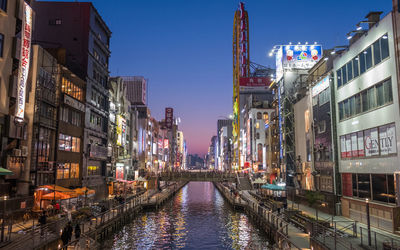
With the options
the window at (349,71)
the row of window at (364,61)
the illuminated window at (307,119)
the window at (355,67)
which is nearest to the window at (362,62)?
the row of window at (364,61)

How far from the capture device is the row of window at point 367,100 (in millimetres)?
27484

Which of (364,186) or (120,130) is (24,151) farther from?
(120,130)

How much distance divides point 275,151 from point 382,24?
185ft

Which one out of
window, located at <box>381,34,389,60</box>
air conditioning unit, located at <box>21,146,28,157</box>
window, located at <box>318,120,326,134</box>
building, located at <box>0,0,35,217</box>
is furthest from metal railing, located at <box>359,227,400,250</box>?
air conditioning unit, located at <box>21,146,28,157</box>

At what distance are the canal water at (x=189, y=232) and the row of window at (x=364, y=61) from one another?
1903 centimetres

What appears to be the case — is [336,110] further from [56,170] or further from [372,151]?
[56,170]

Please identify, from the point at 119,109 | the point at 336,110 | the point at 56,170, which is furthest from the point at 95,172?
the point at 336,110

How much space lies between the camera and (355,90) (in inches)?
1299

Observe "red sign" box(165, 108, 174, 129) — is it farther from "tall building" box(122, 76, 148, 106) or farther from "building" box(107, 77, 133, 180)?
"building" box(107, 77, 133, 180)

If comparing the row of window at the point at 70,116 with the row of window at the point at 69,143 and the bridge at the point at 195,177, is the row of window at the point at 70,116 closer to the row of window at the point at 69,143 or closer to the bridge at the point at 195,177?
the row of window at the point at 69,143

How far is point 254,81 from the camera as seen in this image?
15000cm

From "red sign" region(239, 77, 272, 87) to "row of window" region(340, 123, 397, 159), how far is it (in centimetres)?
11378

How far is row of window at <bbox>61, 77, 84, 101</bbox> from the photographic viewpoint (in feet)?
146

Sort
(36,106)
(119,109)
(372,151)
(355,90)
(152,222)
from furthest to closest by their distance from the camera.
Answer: (119,109), (152,222), (36,106), (355,90), (372,151)
